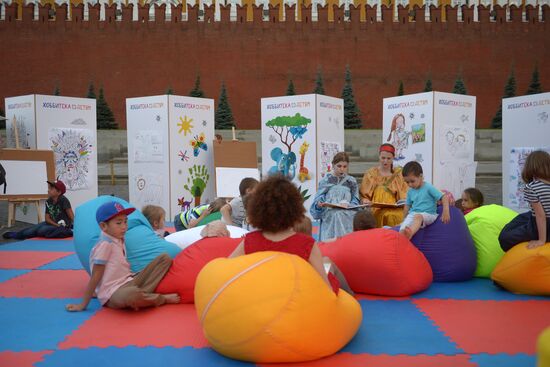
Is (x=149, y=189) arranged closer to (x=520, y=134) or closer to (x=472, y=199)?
(x=472, y=199)

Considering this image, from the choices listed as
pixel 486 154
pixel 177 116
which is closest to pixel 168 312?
pixel 177 116

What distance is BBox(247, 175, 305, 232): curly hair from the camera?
146 inches

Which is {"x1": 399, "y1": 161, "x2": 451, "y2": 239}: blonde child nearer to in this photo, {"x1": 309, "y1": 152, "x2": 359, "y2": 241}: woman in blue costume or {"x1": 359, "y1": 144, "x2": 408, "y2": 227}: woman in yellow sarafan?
{"x1": 359, "y1": 144, "x2": 408, "y2": 227}: woman in yellow sarafan

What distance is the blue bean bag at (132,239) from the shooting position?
5.60 metres

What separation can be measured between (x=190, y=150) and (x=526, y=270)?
25.9 feet

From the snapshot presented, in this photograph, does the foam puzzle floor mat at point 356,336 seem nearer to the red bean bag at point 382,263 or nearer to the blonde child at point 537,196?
the red bean bag at point 382,263

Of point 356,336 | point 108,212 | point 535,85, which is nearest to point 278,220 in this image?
point 356,336

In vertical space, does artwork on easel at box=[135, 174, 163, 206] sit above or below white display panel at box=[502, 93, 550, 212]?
below

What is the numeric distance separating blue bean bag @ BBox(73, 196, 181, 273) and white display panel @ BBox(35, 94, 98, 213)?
6431 mm

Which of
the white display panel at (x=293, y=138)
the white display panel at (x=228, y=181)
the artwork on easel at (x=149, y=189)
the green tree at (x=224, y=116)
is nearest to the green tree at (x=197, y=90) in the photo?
the green tree at (x=224, y=116)

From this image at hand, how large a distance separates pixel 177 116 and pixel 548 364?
34.6 ft

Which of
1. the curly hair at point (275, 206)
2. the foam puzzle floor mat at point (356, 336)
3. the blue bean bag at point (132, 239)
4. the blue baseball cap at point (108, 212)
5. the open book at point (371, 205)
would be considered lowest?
the foam puzzle floor mat at point (356, 336)

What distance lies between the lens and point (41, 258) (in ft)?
25.7

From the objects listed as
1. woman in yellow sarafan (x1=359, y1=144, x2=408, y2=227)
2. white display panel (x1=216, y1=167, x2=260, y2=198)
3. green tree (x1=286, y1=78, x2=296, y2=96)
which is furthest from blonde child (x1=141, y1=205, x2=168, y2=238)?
green tree (x1=286, y1=78, x2=296, y2=96)
